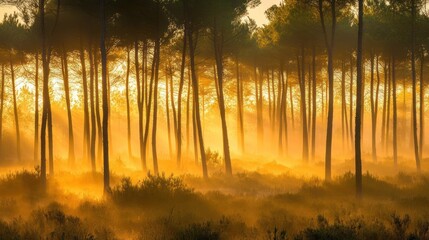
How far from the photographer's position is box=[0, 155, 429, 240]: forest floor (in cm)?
1001

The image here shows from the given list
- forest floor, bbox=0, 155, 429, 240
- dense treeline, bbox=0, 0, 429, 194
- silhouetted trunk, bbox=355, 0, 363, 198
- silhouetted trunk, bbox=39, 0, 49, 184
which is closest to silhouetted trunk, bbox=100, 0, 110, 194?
dense treeline, bbox=0, 0, 429, 194

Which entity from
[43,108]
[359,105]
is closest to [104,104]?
[43,108]

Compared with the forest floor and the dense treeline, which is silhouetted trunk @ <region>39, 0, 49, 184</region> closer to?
the dense treeline

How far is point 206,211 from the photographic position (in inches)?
507

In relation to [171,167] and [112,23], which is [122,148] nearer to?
[171,167]

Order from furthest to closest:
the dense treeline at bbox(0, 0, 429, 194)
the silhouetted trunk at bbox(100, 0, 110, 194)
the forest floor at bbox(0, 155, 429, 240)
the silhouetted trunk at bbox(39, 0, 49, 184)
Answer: the dense treeline at bbox(0, 0, 429, 194) → the silhouetted trunk at bbox(39, 0, 49, 184) → the silhouetted trunk at bbox(100, 0, 110, 194) → the forest floor at bbox(0, 155, 429, 240)

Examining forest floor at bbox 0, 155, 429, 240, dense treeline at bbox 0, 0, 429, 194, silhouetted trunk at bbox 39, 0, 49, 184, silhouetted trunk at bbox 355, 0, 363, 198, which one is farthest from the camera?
dense treeline at bbox 0, 0, 429, 194

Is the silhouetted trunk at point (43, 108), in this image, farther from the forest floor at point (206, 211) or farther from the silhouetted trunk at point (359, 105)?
the silhouetted trunk at point (359, 105)

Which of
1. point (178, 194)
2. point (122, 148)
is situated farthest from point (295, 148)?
point (178, 194)

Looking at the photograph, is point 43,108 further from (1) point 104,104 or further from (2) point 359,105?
(2) point 359,105

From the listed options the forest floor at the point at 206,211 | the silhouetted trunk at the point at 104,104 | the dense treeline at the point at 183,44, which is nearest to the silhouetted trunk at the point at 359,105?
the dense treeline at the point at 183,44

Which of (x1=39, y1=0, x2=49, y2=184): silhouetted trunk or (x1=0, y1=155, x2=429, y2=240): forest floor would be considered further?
(x1=39, y1=0, x2=49, y2=184): silhouetted trunk

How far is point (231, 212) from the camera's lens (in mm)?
12672

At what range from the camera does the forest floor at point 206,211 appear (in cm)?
1001
